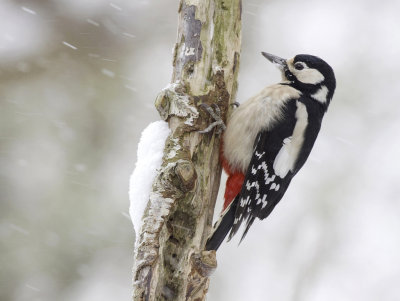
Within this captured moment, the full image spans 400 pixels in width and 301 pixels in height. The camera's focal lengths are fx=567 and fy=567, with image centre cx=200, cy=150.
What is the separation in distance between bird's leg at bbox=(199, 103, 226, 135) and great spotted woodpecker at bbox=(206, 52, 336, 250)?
66 mm

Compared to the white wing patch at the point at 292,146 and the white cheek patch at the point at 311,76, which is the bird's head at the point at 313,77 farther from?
the white wing patch at the point at 292,146

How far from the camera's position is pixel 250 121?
10.6ft

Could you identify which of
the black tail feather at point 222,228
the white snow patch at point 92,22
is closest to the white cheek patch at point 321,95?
the black tail feather at point 222,228

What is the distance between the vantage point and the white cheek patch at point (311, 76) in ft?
11.7

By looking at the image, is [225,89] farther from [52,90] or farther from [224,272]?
[224,272]

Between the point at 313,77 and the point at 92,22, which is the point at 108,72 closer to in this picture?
the point at 92,22

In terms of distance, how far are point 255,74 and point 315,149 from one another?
3.37ft

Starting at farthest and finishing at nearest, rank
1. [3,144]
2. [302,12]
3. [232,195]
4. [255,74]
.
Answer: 1. [302,12]
2. [255,74]
3. [3,144]
4. [232,195]

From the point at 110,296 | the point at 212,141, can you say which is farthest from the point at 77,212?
the point at 212,141

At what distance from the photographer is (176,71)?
290 cm

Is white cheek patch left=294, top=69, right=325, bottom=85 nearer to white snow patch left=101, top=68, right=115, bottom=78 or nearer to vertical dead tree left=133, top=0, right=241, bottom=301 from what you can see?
vertical dead tree left=133, top=0, right=241, bottom=301

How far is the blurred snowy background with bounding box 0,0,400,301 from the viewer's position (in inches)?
202

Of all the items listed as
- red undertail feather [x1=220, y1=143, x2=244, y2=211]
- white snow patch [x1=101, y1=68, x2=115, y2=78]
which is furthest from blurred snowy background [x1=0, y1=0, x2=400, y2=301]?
red undertail feather [x1=220, y1=143, x2=244, y2=211]

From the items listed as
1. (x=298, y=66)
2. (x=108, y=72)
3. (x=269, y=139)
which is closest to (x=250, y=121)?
(x=269, y=139)
